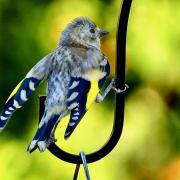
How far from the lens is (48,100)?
2014mm

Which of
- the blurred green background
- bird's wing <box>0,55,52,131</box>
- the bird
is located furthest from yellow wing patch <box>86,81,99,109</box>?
the blurred green background

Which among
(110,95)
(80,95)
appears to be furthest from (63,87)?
(110,95)

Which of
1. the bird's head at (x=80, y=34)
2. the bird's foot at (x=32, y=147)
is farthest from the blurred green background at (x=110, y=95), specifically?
the bird's foot at (x=32, y=147)

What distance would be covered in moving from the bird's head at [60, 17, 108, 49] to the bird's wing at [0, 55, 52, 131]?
11 centimetres

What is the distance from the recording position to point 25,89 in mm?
2008

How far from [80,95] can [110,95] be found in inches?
47.7

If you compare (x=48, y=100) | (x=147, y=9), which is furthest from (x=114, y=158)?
(x=48, y=100)

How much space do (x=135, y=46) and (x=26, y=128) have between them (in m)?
0.51

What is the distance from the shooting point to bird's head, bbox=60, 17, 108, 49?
213cm

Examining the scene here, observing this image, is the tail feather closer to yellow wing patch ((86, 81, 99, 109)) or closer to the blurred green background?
yellow wing patch ((86, 81, 99, 109))

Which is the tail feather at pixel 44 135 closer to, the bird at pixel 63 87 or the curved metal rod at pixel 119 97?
the bird at pixel 63 87

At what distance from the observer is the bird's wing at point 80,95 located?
1957mm

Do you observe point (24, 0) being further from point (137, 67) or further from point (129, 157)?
point (129, 157)

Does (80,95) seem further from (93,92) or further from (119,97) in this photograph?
(119,97)
